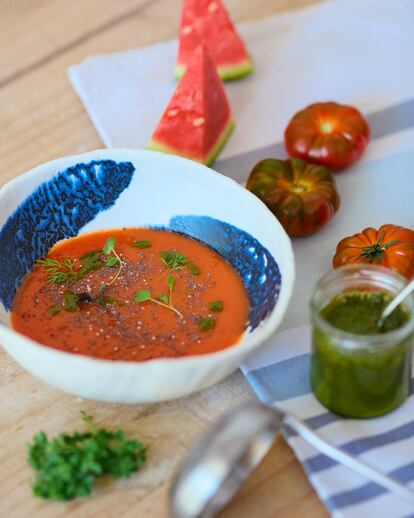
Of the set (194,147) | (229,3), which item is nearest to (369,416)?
(194,147)

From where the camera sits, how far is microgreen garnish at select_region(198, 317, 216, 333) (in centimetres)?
159

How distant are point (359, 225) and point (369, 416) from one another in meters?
0.57

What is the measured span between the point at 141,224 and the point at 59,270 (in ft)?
0.73

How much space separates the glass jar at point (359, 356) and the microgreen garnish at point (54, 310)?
484 mm

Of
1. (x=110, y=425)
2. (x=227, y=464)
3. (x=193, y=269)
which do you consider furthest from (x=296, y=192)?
(x=227, y=464)

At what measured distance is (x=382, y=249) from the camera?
5.83ft

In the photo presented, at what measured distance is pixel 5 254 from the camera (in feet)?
5.51

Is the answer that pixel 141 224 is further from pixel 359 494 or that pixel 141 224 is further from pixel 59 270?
pixel 359 494

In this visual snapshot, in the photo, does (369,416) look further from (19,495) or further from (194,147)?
(194,147)

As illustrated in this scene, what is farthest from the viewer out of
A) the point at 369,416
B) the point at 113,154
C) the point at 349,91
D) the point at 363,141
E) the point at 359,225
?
the point at 349,91

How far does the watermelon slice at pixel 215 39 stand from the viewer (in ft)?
Result: 7.88

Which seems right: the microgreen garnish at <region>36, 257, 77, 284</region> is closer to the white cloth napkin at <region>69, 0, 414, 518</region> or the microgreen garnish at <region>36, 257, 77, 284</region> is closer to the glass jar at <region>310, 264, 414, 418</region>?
the white cloth napkin at <region>69, 0, 414, 518</region>

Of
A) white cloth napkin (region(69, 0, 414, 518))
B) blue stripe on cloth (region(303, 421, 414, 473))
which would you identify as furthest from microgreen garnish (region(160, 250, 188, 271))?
blue stripe on cloth (region(303, 421, 414, 473))

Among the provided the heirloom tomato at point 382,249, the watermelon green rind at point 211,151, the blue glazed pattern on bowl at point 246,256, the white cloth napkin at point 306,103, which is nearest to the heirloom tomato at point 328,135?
the white cloth napkin at point 306,103
